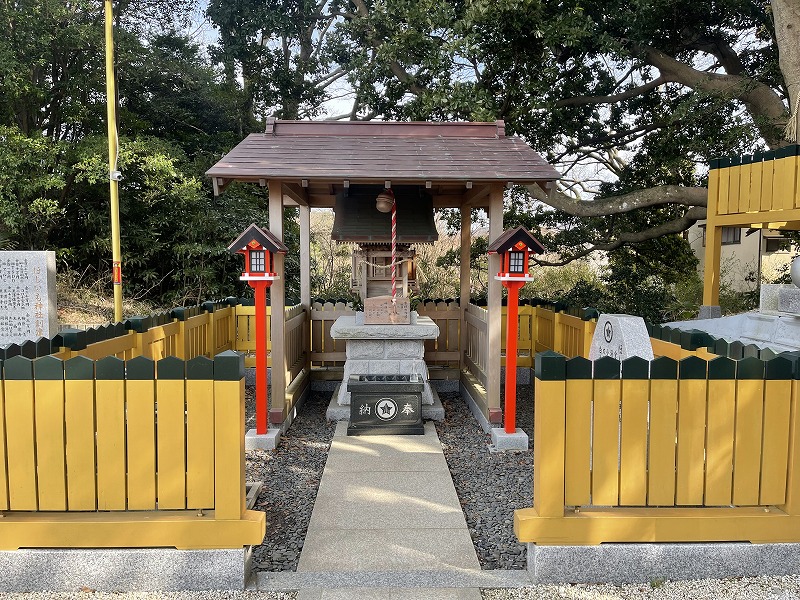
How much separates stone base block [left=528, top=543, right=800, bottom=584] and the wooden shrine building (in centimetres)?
328

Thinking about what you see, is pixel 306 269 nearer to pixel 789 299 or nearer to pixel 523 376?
pixel 523 376

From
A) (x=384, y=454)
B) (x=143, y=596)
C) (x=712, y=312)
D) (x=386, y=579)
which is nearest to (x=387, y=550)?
(x=386, y=579)

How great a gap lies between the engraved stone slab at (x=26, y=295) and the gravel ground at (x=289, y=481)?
3432 mm

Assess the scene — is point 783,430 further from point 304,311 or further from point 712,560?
point 304,311

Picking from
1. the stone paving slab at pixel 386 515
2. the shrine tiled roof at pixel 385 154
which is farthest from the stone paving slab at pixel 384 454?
the shrine tiled roof at pixel 385 154

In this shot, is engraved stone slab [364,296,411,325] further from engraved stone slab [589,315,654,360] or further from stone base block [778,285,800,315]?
stone base block [778,285,800,315]

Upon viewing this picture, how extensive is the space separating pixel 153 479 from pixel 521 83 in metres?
10.6

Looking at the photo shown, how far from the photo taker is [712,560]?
3191mm

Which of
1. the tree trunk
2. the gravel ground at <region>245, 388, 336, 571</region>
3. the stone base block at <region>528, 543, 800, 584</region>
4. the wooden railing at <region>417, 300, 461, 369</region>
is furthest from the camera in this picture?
the wooden railing at <region>417, 300, 461, 369</region>

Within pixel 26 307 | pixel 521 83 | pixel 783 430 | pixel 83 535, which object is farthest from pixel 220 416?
pixel 521 83

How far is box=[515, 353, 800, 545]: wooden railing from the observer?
311 cm

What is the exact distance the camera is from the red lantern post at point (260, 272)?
5.94 meters

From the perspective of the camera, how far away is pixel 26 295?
793cm

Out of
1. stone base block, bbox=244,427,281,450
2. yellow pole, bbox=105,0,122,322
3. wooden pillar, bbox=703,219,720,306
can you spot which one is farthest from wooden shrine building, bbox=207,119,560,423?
yellow pole, bbox=105,0,122,322
